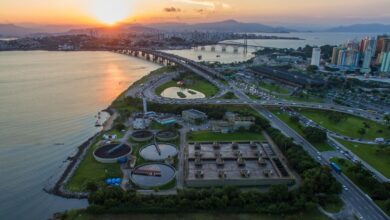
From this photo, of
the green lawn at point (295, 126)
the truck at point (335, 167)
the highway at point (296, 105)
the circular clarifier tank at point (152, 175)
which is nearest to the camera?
the highway at point (296, 105)

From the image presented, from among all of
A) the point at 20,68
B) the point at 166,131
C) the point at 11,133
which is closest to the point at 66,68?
the point at 20,68

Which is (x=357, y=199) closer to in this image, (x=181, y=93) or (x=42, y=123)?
(x=42, y=123)

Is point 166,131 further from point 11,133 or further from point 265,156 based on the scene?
point 11,133

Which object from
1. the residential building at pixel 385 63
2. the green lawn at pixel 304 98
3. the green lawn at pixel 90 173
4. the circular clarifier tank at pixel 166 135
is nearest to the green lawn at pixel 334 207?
the green lawn at pixel 90 173

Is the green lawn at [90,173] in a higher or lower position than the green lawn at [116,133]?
lower

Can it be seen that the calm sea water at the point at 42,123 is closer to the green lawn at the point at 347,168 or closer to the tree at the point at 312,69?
the green lawn at the point at 347,168

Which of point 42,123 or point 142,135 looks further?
point 42,123

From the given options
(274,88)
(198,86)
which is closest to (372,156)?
(274,88)
